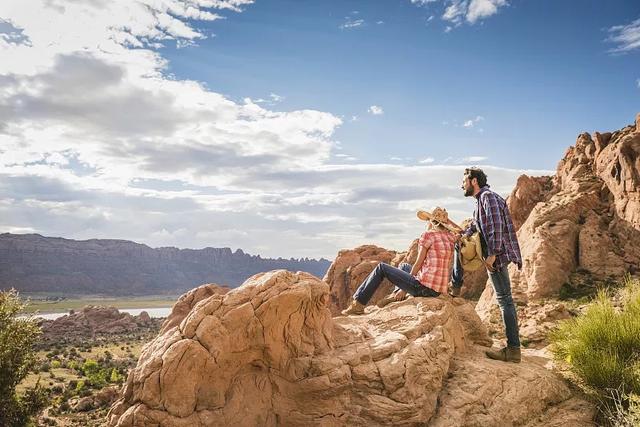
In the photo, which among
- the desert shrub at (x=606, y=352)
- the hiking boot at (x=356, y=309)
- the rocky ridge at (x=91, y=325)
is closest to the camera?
the desert shrub at (x=606, y=352)

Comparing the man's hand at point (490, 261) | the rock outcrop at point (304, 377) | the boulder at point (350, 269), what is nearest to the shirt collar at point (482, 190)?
the man's hand at point (490, 261)

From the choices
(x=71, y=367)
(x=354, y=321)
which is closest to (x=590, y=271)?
(x=354, y=321)

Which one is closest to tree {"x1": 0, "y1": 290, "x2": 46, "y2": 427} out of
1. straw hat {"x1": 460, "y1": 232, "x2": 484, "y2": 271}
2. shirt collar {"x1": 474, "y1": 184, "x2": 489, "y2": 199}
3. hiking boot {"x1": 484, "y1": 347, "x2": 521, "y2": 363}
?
straw hat {"x1": 460, "y1": 232, "x2": 484, "y2": 271}

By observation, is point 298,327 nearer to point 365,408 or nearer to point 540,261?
point 365,408

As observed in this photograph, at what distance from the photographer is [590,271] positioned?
25.4m

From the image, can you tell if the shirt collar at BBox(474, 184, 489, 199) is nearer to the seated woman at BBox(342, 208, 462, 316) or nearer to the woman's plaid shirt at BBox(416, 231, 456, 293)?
the seated woman at BBox(342, 208, 462, 316)

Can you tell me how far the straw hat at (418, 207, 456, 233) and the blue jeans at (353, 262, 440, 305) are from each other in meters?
1.35

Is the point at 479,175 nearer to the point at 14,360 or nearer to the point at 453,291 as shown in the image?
the point at 453,291

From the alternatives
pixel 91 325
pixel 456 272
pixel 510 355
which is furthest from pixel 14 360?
pixel 91 325

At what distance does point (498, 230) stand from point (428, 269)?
74.4 inches

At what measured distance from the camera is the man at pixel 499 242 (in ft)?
29.8

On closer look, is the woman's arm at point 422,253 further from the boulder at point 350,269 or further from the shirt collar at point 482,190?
the boulder at point 350,269

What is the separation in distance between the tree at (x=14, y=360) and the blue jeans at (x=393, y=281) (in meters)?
15.3

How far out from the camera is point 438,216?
10.4 meters
